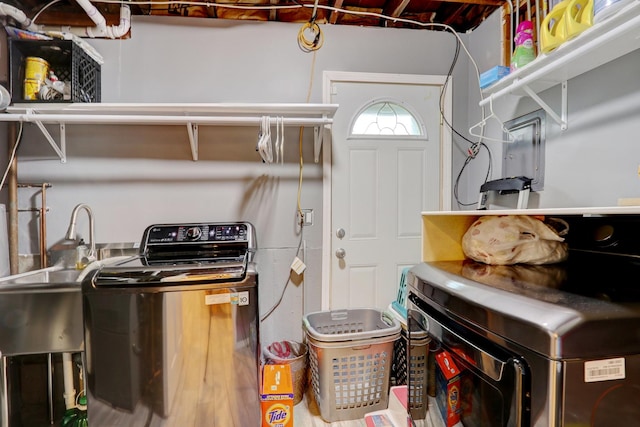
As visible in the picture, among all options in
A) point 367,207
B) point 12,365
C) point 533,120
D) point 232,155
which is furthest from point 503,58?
point 12,365

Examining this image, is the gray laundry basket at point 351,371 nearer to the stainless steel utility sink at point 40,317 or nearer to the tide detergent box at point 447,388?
the tide detergent box at point 447,388

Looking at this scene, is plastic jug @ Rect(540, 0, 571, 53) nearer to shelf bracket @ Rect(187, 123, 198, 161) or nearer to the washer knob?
shelf bracket @ Rect(187, 123, 198, 161)

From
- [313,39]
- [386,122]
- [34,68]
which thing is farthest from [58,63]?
[386,122]

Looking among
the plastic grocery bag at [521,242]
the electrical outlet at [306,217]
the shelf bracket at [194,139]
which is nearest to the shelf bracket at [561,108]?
the plastic grocery bag at [521,242]

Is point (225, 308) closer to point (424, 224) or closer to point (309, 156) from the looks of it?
point (424, 224)

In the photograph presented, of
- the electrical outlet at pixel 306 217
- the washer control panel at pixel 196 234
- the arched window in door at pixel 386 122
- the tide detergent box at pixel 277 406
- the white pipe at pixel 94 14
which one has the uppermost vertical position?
the white pipe at pixel 94 14

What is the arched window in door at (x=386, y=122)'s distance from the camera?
7.54ft

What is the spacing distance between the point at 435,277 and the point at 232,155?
161 centimetres

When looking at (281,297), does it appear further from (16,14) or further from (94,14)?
(16,14)

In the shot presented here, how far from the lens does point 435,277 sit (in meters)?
1.08

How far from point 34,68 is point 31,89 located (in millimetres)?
120

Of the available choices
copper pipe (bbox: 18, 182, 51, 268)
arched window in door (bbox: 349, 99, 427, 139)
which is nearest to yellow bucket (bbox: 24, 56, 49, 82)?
copper pipe (bbox: 18, 182, 51, 268)

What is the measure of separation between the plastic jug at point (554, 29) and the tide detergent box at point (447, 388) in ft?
4.45

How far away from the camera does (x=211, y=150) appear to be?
216cm
